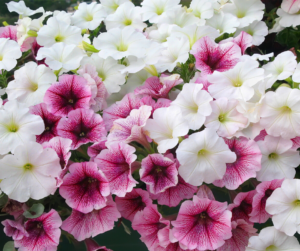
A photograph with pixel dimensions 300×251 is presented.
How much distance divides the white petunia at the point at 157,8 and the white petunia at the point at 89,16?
0.37ft

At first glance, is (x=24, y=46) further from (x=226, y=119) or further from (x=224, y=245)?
(x=224, y=245)

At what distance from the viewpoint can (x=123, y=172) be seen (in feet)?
1.65

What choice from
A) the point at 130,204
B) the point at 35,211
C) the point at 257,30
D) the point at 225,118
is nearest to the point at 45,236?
the point at 35,211

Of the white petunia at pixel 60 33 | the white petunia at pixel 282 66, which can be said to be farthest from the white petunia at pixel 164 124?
the white petunia at pixel 60 33

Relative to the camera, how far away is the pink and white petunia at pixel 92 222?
505 millimetres

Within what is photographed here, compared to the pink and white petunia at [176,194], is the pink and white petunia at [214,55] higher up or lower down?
higher up

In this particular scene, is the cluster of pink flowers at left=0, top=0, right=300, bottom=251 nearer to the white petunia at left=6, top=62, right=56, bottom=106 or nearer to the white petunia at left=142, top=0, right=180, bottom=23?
the white petunia at left=6, top=62, right=56, bottom=106

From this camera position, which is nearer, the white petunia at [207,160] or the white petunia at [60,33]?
the white petunia at [207,160]

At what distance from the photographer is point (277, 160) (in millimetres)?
534

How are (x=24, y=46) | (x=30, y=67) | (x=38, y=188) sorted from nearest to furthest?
(x=38, y=188)
(x=30, y=67)
(x=24, y=46)

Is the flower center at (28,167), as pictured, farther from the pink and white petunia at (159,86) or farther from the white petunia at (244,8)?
the white petunia at (244,8)

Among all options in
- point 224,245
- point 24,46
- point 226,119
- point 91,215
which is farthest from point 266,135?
point 24,46

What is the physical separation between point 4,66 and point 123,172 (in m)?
0.34

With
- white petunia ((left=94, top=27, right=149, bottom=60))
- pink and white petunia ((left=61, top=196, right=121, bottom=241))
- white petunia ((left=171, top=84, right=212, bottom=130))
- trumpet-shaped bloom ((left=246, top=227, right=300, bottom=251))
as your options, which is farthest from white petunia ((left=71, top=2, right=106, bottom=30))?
trumpet-shaped bloom ((left=246, top=227, right=300, bottom=251))
